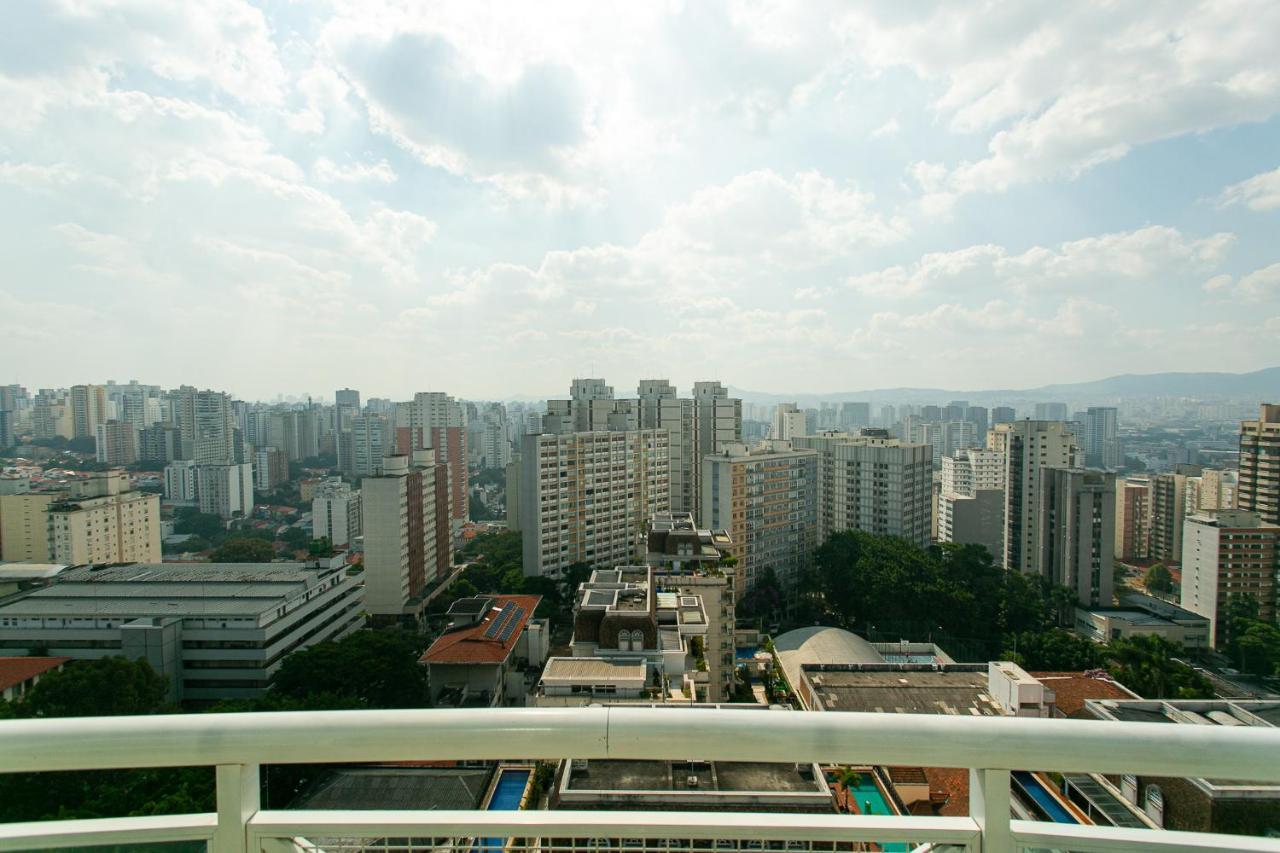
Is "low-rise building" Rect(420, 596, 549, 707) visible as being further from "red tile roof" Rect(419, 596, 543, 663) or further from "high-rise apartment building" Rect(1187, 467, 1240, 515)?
"high-rise apartment building" Rect(1187, 467, 1240, 515)

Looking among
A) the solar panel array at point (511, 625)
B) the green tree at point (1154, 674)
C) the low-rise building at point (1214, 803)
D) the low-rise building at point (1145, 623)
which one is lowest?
the low-rise building at point (1145, 623)

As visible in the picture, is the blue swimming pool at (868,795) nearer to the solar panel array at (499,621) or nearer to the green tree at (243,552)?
the solar panel array at (499,621)

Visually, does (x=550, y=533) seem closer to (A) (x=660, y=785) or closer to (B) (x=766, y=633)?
(B) (x=766, y=633)

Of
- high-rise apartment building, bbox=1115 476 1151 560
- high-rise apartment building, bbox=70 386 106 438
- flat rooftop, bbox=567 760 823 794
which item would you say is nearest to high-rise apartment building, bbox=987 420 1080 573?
high-rise apartment building, bbox=1115 476 1151 560

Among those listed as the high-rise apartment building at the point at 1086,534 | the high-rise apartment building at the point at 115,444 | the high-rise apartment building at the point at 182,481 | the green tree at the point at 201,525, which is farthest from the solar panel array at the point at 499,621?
the high-rise apartment building at the point at 115,444

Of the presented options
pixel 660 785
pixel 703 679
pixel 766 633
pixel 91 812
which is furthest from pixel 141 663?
pixel 766 633

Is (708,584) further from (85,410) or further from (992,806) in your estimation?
(85,410)
